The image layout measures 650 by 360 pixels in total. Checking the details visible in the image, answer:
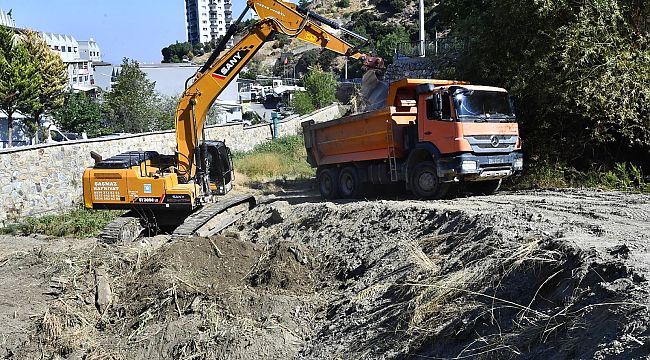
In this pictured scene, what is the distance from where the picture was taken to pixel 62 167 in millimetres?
17688

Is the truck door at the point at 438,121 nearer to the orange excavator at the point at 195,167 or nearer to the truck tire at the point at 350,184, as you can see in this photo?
the orange excavator at the point at 195,167

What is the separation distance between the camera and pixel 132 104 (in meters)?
38.1

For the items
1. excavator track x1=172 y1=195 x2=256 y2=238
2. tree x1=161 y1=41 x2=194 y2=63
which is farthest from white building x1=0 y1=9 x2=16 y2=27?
tree x1=161 y1=41 x2=194 y2=63

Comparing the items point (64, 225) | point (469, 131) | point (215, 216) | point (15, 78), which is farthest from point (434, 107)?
point (15, 78)

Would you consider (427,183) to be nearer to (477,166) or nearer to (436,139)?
(436,139)

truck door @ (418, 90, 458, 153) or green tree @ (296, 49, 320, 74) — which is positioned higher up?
green tree @ (296, 49, 320, 74)

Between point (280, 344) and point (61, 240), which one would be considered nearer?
point (280, 344)

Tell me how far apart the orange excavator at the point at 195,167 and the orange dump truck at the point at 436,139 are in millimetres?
1343

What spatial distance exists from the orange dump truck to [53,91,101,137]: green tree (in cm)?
2704

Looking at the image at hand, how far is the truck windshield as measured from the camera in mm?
13164

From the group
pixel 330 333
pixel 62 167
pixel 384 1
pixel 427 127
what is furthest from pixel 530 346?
pixel 384 1

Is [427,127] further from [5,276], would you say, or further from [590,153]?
[5,276]

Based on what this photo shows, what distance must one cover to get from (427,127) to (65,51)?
247ft

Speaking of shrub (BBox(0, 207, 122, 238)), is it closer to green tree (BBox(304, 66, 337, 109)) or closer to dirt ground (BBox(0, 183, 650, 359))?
dirt ground (BBox(0, 183, 650, 359))
